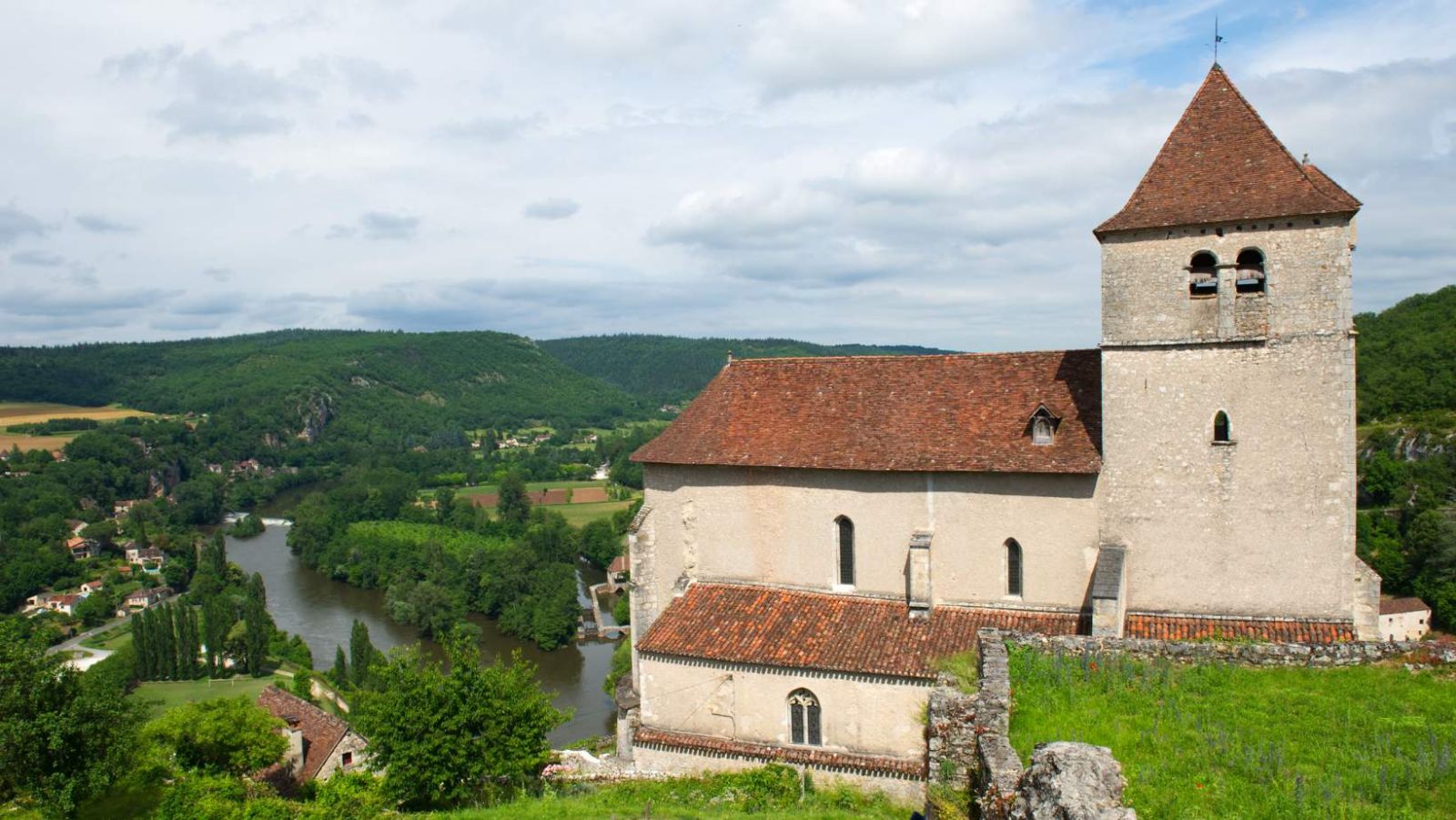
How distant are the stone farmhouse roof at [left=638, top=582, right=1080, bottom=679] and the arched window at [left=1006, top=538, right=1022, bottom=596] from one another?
532 mm

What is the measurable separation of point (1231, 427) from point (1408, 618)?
42452 mm

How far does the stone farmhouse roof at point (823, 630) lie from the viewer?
20047mm

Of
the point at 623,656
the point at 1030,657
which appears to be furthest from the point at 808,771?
the point at 623,656

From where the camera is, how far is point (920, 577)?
21.0 meters

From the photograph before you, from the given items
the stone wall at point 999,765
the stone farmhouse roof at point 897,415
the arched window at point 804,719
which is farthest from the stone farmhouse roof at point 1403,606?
the stone wall at point 999,765

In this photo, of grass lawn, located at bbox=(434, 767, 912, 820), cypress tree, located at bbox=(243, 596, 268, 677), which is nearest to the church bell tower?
grass lawn, located at bbox=(434, 767, 912, 820)

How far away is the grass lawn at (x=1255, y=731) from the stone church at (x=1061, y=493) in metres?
5.19

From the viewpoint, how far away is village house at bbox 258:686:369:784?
117 ft

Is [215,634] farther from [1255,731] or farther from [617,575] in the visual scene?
[1255,731]

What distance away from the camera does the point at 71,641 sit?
235 feet

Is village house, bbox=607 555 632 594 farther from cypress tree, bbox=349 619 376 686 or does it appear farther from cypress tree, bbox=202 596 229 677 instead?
cypress tree, bbox=202 596 229 677

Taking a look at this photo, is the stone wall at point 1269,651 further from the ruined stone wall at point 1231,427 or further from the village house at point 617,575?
the village house at point 617,575

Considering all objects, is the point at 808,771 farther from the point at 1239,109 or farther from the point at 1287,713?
the point at 1239,109

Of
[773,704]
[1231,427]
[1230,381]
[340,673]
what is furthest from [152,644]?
[1230,381]
